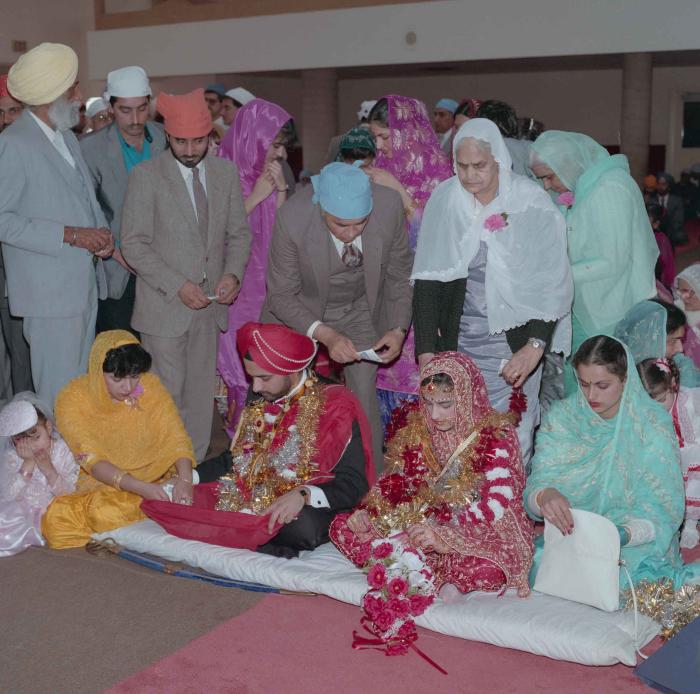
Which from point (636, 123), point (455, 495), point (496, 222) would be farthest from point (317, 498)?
point (636, 123)

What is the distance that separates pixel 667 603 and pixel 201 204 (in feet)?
8.59

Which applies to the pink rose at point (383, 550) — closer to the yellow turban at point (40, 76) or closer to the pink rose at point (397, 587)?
the pink rose at point (397, 587)

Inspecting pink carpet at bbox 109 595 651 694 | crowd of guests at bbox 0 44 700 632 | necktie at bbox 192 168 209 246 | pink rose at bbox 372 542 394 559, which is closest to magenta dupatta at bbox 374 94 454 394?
crowd of guests at bbox 0 44 700 632

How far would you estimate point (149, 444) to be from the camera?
14.2 ft

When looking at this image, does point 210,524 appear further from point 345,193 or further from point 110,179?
point 110,179

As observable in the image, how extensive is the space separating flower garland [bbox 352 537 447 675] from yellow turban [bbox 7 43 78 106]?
7.97 ft

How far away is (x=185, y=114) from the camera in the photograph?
14.5 feet

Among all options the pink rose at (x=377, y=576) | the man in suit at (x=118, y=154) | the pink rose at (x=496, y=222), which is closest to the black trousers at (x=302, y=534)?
the pink rose at (x=377, y=576)

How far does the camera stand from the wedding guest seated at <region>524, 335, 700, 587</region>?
134 inches

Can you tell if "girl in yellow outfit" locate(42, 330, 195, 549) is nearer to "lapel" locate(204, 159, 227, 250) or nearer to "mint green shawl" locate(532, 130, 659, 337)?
"lapel" locate(204, 159, 227, 250)

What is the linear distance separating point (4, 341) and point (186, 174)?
1.37 m

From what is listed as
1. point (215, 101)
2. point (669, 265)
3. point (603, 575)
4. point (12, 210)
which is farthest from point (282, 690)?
point (215, 101)

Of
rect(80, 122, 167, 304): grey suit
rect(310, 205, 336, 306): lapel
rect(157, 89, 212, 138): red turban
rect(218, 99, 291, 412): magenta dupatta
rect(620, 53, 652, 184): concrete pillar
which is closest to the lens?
rect(310, 205, 336, 306): lapel

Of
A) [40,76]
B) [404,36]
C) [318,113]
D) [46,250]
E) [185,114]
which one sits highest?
[404,36]
